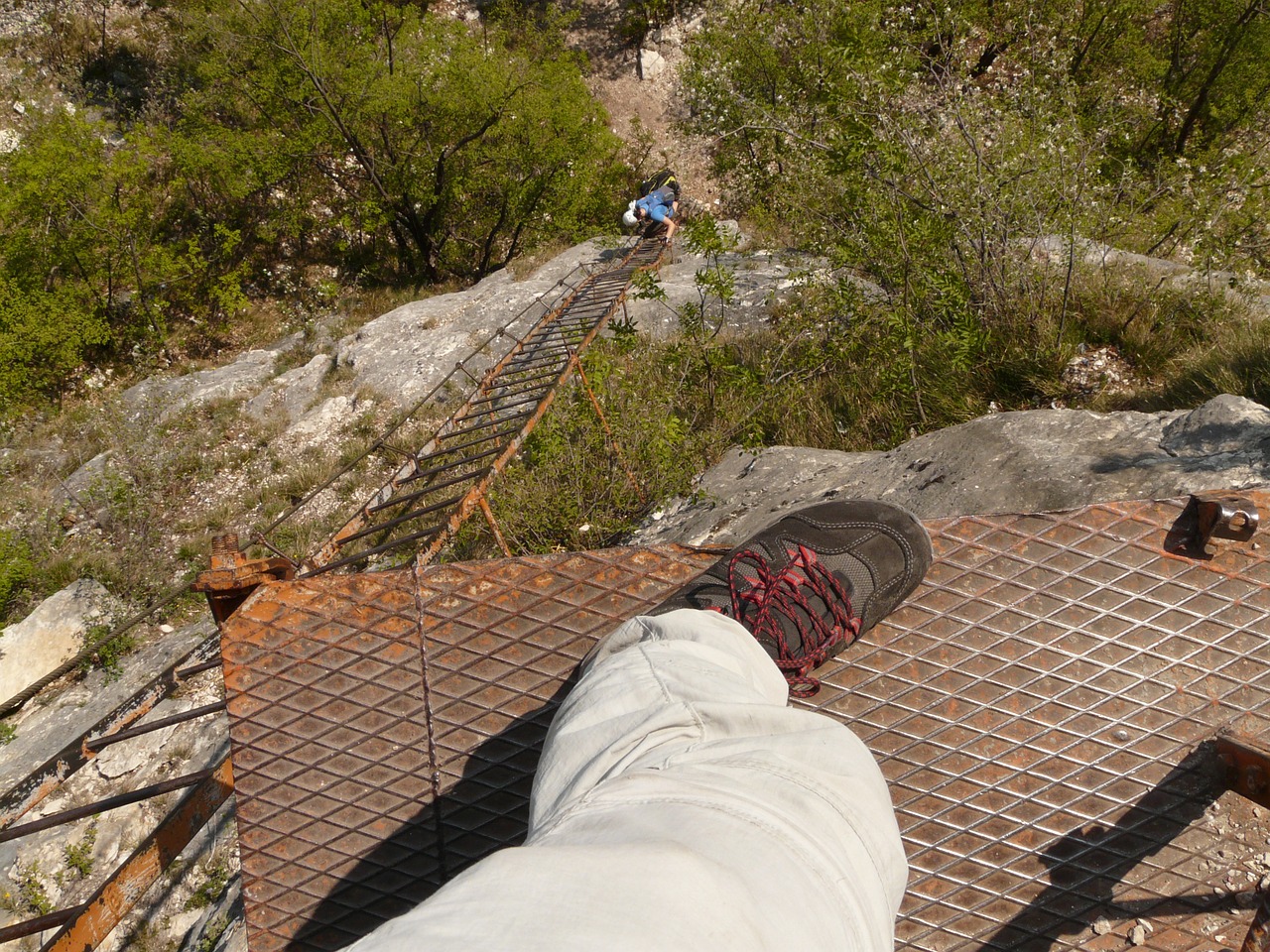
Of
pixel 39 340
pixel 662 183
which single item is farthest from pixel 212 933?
pixel 39 340

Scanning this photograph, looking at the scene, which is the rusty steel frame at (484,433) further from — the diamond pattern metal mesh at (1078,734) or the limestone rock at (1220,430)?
the limestone rock at (1220,430)

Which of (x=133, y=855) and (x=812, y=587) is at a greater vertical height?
(x=812, y=587)

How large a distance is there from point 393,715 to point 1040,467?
8.94ft

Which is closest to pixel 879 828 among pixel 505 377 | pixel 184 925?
pixel 184 925

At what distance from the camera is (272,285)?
17328 mm

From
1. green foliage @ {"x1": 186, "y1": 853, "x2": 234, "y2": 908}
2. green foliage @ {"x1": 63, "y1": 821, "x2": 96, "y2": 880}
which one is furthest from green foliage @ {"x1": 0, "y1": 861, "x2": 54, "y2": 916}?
green foliage @ {"x1": 186, "y1": 853, "x2": 234, "y2": 908}

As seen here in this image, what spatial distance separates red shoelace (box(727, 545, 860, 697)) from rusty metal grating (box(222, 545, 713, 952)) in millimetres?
184

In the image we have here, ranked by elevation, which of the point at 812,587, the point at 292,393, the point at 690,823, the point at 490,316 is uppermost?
the point at 690,823

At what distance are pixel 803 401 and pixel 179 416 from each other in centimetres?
961

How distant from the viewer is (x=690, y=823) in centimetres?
112

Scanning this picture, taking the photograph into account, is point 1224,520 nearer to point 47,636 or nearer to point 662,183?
point 47,636

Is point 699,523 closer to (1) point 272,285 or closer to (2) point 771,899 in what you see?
(2) point 771,899

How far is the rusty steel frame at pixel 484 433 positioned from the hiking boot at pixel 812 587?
1.39 meters

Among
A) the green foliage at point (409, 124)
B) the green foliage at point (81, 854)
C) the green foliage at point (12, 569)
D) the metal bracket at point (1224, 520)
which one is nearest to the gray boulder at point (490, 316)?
the green foliage at point (409, 124)
